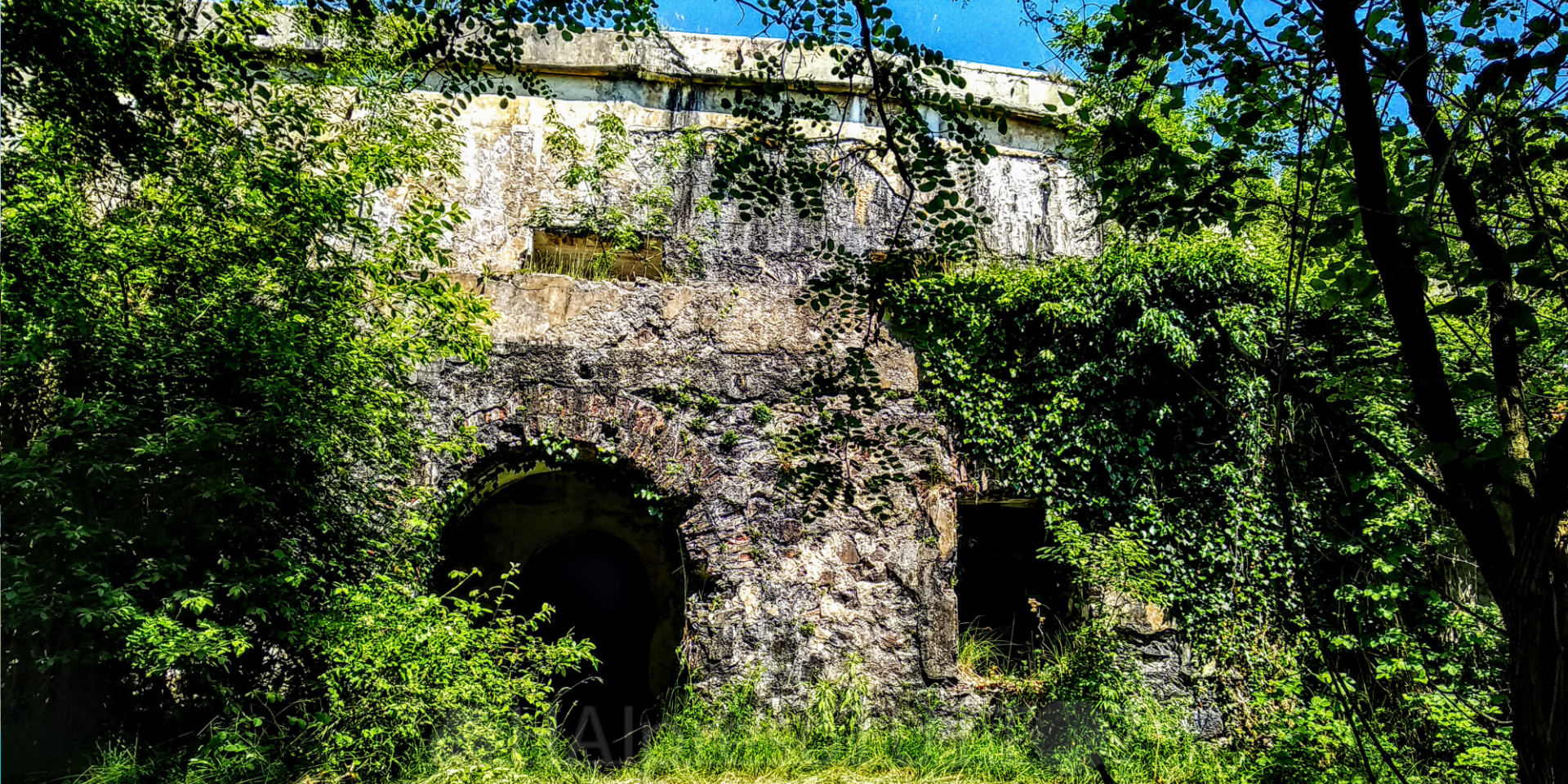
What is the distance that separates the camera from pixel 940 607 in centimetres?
582

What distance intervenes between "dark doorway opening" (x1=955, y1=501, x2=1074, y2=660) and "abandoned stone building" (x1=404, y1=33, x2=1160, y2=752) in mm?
19

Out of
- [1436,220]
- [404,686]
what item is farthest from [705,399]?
[1436,220]

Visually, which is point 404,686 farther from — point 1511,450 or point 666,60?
point 666,60

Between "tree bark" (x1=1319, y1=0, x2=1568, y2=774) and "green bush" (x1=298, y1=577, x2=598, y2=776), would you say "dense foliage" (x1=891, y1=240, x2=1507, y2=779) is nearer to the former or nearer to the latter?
"green bush" (x1=298, y1=577, x2=598, y2=776)

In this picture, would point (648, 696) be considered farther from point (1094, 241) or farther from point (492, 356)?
point (1094, 241)

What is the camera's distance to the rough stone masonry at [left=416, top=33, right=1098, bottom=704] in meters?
5.68

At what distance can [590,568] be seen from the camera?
790 centimetres

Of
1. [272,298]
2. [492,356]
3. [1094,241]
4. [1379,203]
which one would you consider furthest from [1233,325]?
[272,298]

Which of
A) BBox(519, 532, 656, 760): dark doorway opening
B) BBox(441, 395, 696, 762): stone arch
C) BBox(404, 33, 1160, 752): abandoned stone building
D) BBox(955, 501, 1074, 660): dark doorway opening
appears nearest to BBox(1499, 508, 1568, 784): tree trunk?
BBox(404, 33, 1160, 752): abandoned stone building

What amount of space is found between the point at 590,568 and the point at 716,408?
2708 millimetres

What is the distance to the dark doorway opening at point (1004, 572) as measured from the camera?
657 centimetres

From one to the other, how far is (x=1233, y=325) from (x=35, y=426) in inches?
273

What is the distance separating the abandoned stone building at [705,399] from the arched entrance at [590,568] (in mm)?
31

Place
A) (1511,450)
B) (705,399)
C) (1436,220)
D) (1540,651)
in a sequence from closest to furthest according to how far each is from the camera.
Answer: (1540,651) < (1511,450) < (1436,220) < (705,399)
